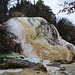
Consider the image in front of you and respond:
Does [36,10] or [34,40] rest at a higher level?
[36,10]

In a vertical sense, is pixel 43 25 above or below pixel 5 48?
above

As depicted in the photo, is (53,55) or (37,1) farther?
(37,1)

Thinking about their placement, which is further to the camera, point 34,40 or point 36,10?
point 36,10

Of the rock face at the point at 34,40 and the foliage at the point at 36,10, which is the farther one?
the foliage at the point at 36,10

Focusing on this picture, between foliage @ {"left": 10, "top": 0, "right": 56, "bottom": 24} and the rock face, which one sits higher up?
foliage @ {"left": 10, "top": 0, "right": 56, "bottom": 24}

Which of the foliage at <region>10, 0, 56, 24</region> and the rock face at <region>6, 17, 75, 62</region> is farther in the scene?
the foliage at <region>10, 0, 56, 24</region>

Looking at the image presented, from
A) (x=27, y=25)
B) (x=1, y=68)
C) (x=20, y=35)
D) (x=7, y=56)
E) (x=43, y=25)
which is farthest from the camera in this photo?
(x=43, y=25)

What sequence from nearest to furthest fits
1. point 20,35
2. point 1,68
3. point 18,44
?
point 1,68
point 18,44
point 20,35

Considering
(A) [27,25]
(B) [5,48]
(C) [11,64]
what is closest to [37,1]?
(A) [27,25]

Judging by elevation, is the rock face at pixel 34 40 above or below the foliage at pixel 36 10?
below

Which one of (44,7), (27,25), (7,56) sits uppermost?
(44,7)

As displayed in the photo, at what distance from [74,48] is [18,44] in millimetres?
6834

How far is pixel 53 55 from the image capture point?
1228cm

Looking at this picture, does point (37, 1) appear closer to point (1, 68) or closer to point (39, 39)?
point (39, 39)
